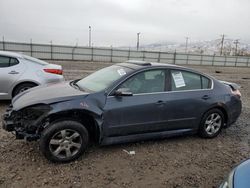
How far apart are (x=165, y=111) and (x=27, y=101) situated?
2297mm

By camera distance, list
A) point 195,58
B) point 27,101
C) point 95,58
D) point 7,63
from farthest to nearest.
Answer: point 195,58 < point 95,58 < point 7,63 < point 27,101

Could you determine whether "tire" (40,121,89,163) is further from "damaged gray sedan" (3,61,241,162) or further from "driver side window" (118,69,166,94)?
"driver side window" (118,69,166,94)

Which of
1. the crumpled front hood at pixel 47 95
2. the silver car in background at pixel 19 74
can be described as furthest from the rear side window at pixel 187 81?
the silver car in background at pixel 19 74

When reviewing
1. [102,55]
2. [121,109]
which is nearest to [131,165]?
[121,109]

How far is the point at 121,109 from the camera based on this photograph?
152 inches

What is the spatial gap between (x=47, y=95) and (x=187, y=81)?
8.48ft

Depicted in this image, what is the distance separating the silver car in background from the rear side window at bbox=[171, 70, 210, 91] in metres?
3.49

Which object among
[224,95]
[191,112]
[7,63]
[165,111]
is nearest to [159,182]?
[165,111]

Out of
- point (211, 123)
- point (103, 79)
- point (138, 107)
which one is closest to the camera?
point (138, 107)

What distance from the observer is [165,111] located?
424 centimetres

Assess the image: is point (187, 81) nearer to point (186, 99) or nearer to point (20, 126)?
point (186, 99)

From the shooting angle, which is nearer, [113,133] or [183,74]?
[113,133]

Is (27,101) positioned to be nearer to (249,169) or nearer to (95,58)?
(249,169)

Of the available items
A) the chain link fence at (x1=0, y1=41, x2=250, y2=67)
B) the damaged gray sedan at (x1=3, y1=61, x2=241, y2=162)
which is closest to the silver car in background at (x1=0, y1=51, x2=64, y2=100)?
the damaged gray sedan at (x1=3, y1=61, x2=241, y2=162)
